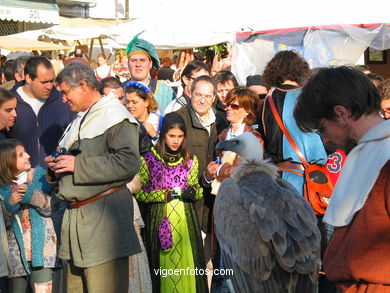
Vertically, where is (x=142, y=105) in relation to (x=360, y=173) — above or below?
below

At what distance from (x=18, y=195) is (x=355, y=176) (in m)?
3.69

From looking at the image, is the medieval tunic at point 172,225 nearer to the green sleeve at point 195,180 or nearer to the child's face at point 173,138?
the green sleeve at point 195,180

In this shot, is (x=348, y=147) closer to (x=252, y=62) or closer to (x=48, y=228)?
(x=48, y=228)

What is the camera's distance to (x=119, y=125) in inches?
193

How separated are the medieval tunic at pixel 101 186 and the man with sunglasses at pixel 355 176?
205 cm

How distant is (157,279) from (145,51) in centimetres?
313

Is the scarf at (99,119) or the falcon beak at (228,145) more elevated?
the scarf at (99,119)

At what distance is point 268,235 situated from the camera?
397 cm

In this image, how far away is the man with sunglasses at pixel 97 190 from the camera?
4.79 metres

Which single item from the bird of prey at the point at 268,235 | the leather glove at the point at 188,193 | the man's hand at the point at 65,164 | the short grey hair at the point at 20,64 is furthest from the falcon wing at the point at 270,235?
the short grey hair at the point at 20,64

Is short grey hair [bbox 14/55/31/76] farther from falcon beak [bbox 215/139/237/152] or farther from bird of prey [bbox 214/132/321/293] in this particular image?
bird of prey [bbox 214/132/321/293]

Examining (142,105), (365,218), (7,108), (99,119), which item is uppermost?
(365,218)

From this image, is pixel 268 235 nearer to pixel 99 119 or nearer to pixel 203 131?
pixel 99 119

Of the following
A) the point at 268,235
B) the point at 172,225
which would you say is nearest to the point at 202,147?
the point at 172,225
